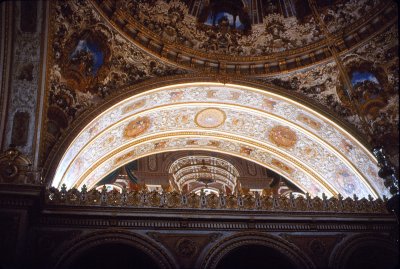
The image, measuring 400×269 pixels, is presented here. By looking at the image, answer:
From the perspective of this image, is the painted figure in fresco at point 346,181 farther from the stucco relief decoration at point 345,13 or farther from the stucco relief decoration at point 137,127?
the stucco relief decoration at point 137,127

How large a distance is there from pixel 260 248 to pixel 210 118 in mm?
4974

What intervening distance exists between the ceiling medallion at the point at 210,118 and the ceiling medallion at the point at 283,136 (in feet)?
4.71

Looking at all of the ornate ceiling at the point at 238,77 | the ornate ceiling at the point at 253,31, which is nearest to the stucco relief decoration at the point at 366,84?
the ornate ceiling at the point at 238,77

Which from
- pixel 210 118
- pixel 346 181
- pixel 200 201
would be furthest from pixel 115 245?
pixel 346 181

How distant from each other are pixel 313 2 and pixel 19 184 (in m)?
8.40

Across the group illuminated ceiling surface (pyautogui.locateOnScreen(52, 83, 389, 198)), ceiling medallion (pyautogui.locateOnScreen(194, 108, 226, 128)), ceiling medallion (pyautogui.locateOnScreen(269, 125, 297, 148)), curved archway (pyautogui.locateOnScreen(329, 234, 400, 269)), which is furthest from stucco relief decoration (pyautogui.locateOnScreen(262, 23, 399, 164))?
curved archway (pyautogui.locateOnScreen(329, 234, 400, 269))

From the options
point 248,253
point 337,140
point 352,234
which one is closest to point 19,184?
point 248,253

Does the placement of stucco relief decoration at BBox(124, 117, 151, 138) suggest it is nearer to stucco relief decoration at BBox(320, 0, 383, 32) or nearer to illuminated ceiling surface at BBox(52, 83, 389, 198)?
illuminated ceiling surface at BBox(52, 83, 389, 198)

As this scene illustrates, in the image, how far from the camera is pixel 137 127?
13.6 meters

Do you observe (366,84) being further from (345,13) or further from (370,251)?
(370,251)

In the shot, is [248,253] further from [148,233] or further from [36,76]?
[36,76]

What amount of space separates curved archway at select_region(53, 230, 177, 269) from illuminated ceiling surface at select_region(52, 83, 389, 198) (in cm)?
285

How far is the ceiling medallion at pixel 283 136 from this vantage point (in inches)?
547

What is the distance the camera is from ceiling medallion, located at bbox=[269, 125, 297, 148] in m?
13.9
